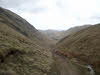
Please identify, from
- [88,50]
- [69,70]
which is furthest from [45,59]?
[88,50]

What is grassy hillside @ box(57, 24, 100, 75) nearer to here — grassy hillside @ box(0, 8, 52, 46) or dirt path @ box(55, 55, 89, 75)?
dirt path @ box(55, 55, 89, 75)

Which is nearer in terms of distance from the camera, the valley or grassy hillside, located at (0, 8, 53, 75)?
grassy hillside, located at (0, 8, 53, 75)

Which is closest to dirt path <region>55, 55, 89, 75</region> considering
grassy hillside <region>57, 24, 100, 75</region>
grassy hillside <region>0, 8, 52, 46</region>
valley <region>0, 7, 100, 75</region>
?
valley <region>0, 7, 100, 75</region>

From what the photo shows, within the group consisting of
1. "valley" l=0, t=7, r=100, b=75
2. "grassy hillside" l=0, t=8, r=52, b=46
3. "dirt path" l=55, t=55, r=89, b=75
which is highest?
"grassy hillside" l=0, t=8, r=52, b=46

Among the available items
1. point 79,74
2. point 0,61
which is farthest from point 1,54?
point 79,74

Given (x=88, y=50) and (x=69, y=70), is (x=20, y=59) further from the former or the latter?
Result: (x=88, y=50)

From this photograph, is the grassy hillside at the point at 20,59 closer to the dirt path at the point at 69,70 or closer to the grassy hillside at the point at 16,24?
the dirt path at the point at 69,70

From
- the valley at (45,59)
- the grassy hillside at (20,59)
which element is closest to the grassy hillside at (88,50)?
the valley at (45,59)

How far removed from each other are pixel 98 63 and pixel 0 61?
25867mm

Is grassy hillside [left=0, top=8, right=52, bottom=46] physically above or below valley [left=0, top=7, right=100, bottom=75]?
above

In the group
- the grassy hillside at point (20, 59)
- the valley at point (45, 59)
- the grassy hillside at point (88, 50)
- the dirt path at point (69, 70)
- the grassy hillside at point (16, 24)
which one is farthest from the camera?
the grassy hillside at point (16, 24)

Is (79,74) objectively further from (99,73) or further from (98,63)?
(98,63)

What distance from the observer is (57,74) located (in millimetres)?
22828

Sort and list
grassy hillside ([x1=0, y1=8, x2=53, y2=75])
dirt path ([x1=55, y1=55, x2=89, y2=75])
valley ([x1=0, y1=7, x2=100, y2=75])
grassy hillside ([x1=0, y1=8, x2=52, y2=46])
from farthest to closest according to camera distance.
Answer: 1. grassy hillside ([x1=0, y1=8, x2=52, y2=46])
2. dirt path ([x1=55, y1=55, x2=89, y2=75])
3. valley ([x1=0, y1=7, x2=100, y2=75])
4. grassy hillside ([x1=0, y1=8, x2=53, y2=75])
